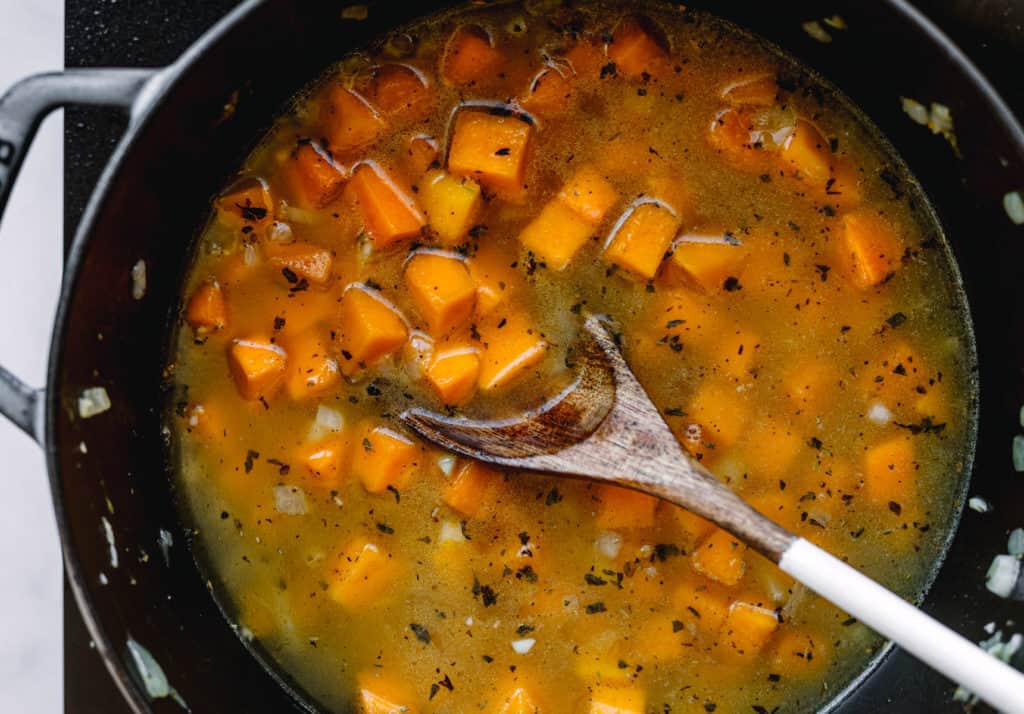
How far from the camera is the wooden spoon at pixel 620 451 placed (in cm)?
179

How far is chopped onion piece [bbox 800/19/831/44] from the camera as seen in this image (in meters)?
2.21

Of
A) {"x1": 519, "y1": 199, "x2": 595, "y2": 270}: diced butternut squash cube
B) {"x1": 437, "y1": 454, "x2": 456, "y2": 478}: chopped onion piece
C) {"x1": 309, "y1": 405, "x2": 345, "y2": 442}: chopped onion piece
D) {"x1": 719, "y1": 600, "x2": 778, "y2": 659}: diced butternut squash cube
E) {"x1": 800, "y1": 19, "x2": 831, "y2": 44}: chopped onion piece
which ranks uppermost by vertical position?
{"x1": 800, "y1": 19, "x2": 831, "y2": 44}: chopped onion piece

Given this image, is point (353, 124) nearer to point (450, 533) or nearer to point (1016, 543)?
point (450, 533)

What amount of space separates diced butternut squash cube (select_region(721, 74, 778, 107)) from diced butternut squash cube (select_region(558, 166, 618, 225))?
338mm

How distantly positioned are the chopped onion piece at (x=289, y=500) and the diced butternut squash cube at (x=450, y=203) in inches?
25.6

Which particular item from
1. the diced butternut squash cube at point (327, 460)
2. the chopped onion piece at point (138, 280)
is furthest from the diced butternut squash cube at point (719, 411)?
the chopped onion piece at point (138, 280)

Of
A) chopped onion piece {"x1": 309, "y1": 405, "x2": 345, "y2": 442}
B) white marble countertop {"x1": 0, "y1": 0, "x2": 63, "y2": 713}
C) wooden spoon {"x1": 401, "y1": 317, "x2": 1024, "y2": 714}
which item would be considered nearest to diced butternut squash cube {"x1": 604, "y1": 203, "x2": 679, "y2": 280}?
wooden spoon {"x1": 401, "y1": 317, "x2": 1024, "y2": 714}

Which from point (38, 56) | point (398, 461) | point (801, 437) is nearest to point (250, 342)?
point (398, 461)

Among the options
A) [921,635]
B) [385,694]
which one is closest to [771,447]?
[921,635]

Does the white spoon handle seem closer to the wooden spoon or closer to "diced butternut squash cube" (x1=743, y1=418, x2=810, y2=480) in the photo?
the wooden spoon

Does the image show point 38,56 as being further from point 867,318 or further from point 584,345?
point 867,318

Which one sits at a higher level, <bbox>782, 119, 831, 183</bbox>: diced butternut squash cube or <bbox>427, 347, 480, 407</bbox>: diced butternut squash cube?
<bbox>782, 119, 831, 183</bbox>: diced butternut squash cube

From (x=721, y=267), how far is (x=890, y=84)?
0.55 meters

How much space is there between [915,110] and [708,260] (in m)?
0.57
